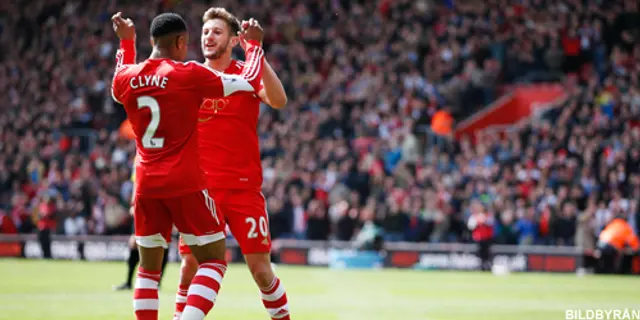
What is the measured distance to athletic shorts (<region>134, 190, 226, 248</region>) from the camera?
25.1 feet

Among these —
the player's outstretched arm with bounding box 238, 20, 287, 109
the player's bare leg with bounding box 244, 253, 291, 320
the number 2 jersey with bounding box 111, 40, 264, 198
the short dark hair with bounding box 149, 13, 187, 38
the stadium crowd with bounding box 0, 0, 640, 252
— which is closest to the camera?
the number 2 jersey with bounding box 111, 40, 264, 198

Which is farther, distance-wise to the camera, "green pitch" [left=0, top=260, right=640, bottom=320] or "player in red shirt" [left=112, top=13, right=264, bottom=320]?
"green pitch" [left=0, top=260, right=640, bottom=320]

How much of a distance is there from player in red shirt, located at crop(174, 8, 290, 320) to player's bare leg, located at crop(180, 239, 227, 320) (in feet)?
2.23

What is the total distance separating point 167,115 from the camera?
7520 millimetres

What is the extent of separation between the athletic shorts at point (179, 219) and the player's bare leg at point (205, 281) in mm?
86

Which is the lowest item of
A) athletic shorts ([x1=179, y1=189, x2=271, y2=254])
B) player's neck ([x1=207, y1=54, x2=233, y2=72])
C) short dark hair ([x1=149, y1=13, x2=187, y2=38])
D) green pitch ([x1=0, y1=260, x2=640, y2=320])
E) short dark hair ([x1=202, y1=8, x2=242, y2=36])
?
green pitch ([x1=0, y1=260, x2=640, y2=320])

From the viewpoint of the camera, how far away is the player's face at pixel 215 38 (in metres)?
8.84

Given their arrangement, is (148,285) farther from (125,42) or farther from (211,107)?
(125,42)

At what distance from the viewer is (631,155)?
25125 millimetres

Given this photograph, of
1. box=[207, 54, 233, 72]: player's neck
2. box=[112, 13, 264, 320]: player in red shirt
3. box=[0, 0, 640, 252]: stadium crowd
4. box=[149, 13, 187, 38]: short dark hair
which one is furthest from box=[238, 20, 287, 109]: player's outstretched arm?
box=[0, 0, 640, 252]: stadium crowd

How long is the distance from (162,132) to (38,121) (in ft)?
87.3

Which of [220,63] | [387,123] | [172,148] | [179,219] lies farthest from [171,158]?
[387,123]

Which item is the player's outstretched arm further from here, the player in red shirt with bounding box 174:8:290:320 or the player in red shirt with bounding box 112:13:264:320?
the player in red shirt with bounding box 112:13:264:320

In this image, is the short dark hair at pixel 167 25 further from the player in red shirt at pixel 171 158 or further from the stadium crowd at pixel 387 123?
the stadium crowd at pixel 387 123
